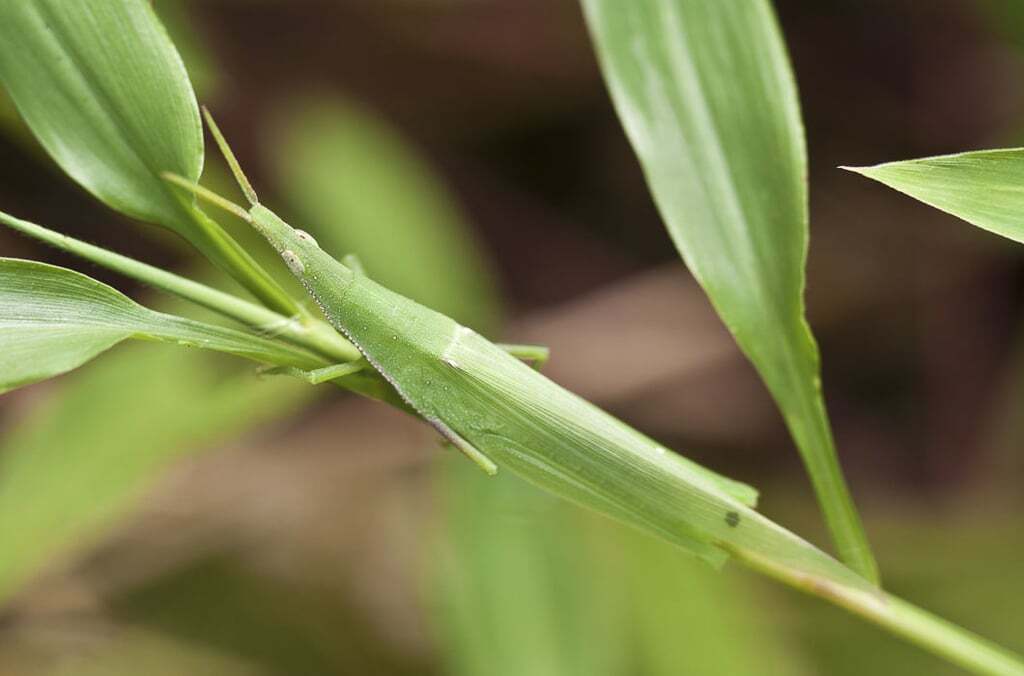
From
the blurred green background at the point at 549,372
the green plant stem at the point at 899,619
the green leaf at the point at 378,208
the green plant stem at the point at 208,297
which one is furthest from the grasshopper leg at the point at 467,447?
the green leaf at the point at 378,208

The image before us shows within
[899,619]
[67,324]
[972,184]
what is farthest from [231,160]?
[899,619]

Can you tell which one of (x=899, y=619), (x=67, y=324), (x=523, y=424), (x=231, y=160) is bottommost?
(x=899, y=619)

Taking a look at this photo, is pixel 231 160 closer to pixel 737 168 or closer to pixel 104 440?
pixel 737 168

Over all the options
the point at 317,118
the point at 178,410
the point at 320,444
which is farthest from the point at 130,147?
the point at 320,444

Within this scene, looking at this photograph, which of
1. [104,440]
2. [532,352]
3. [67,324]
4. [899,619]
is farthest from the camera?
[104,440]

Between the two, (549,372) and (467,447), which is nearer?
(467,447)

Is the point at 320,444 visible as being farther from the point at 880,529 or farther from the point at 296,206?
the point at 880,529
